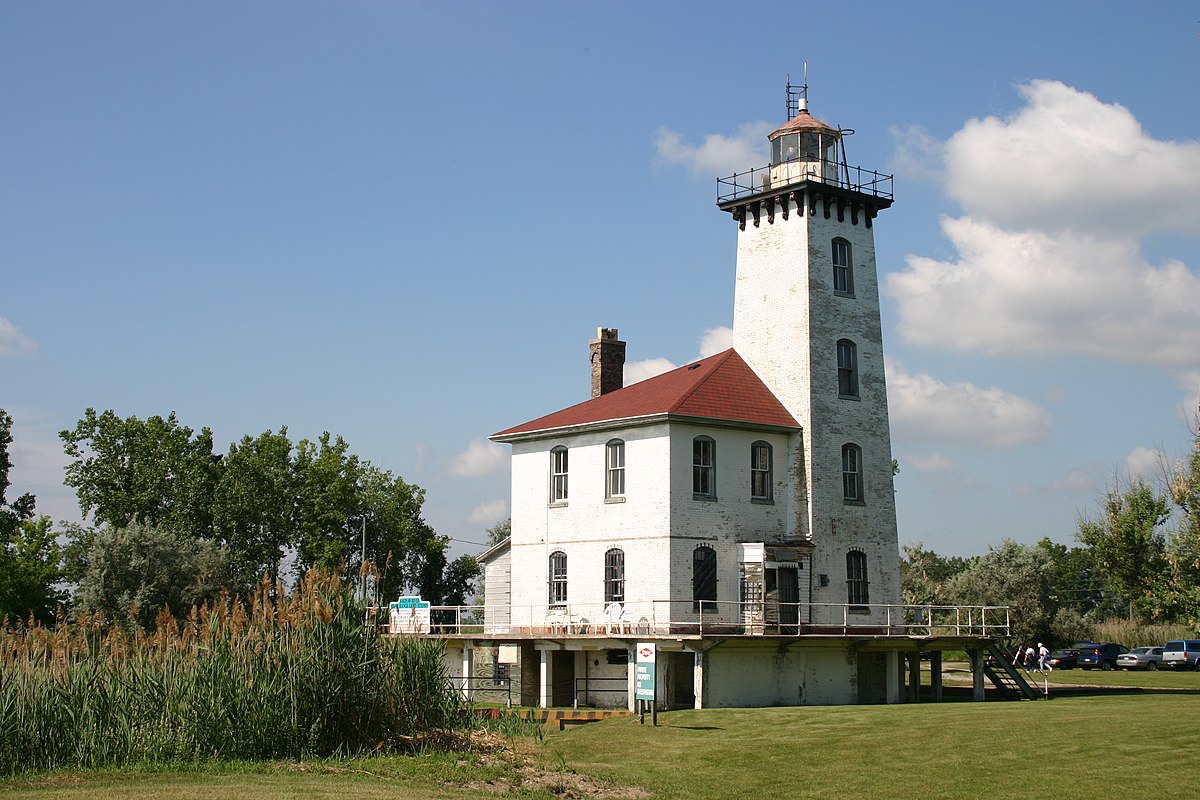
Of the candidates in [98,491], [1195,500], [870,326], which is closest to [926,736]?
[1195,500]

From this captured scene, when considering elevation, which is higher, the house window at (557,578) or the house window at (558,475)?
the house window at (558,475)

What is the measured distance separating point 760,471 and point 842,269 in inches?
260

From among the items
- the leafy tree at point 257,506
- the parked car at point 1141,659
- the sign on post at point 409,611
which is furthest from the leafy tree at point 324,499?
the parked car at point 1141,659

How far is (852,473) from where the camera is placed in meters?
37.0

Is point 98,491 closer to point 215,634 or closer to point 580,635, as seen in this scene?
point 580,635

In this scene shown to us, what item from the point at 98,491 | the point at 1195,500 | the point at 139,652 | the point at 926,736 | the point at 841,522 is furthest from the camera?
the point at 98,491

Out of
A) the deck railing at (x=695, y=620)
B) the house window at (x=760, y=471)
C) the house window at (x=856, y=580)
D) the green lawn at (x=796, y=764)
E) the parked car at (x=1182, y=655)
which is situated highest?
the house window at (x=760, y=471)

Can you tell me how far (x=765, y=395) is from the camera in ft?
121

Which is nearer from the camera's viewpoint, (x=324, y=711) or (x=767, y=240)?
A: (x=324, y=711)

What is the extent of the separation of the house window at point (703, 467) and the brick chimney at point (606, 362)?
23.0 feet

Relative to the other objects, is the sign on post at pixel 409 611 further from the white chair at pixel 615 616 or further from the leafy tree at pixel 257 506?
the leafy tree at pixel 257 506

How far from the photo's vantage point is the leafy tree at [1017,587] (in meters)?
61.0

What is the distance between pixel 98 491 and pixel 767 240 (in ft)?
121

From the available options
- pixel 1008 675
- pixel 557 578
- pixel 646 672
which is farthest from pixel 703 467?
pixel 1008 675
